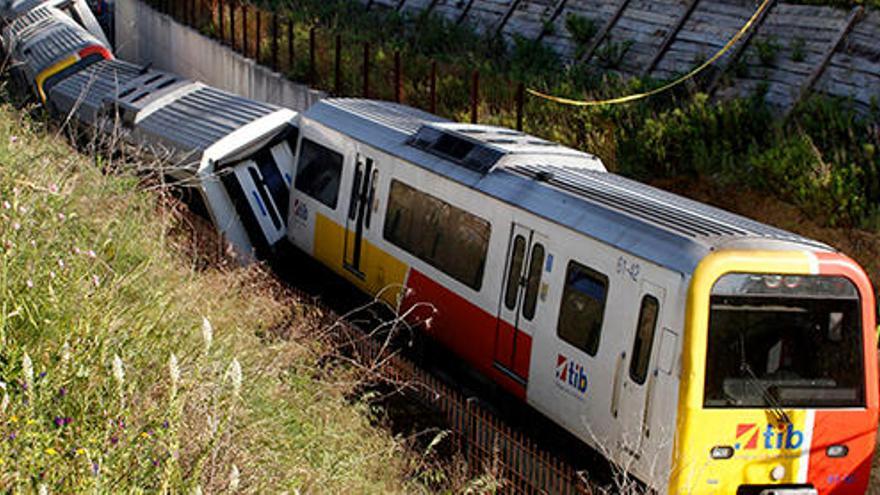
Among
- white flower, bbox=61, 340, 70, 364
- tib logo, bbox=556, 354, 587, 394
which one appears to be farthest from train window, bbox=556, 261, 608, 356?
white flower, bbox=61, 340, 70, 364

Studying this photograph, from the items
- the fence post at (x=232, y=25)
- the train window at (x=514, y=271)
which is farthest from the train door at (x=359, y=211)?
the fence post at (x=232, y=25)

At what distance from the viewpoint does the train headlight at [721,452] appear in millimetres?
9336

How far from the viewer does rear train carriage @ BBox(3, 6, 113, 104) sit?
24.1m

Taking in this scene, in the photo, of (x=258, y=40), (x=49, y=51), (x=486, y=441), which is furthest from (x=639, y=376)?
(x=258, y=40)

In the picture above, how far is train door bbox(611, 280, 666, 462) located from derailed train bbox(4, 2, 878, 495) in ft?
0.05

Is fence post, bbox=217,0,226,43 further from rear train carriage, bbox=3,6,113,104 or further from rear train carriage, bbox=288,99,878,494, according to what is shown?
rear train carriage, bbox=288,99,878,494

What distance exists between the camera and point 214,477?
600 centimetres

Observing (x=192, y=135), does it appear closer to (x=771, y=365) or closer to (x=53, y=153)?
(x=53, y=153)

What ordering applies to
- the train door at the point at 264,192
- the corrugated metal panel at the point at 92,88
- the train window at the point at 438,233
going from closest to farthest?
the train window at the point at 438,233
the train door at the point at 264,192
the corrugated metal panel at the point at 92,88

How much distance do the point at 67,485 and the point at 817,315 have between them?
594 centimetres

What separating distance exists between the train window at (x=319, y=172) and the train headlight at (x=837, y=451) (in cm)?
738

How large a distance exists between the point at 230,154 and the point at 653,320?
26.8 ft

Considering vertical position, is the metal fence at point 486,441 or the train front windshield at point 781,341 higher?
the train front windshield at point 781,341

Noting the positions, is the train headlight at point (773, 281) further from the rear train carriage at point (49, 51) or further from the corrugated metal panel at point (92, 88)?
the rear train carriage at point (49, 51)
